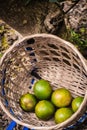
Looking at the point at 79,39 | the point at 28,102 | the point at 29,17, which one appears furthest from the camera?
the point at 29,17

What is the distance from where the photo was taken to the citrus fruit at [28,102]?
2633mm

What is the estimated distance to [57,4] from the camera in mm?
3205

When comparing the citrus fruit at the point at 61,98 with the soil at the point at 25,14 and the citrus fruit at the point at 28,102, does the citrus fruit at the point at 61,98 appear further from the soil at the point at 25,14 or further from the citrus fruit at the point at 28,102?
the soil at the point at 25,14

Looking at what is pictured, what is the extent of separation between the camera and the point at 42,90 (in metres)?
2.65

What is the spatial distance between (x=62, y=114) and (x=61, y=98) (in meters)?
0.12

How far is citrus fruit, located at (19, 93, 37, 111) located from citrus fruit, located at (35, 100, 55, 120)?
4 cm

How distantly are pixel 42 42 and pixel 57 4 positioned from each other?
0.66 meters

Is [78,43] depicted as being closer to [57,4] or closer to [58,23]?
[58,23]

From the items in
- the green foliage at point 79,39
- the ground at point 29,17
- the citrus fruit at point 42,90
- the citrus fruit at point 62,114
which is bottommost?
the citrus fruit at point 62,114

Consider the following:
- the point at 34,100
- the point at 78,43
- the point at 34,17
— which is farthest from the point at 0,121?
the point at 34,17

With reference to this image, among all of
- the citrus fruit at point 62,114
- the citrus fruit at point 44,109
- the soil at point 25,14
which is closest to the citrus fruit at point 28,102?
the citrus fruit at point 44,109

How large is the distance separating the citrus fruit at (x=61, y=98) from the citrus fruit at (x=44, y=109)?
0.15 feet

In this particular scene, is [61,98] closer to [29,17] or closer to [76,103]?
[76,103]

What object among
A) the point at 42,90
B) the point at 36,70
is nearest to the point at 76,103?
the point at 42,90
